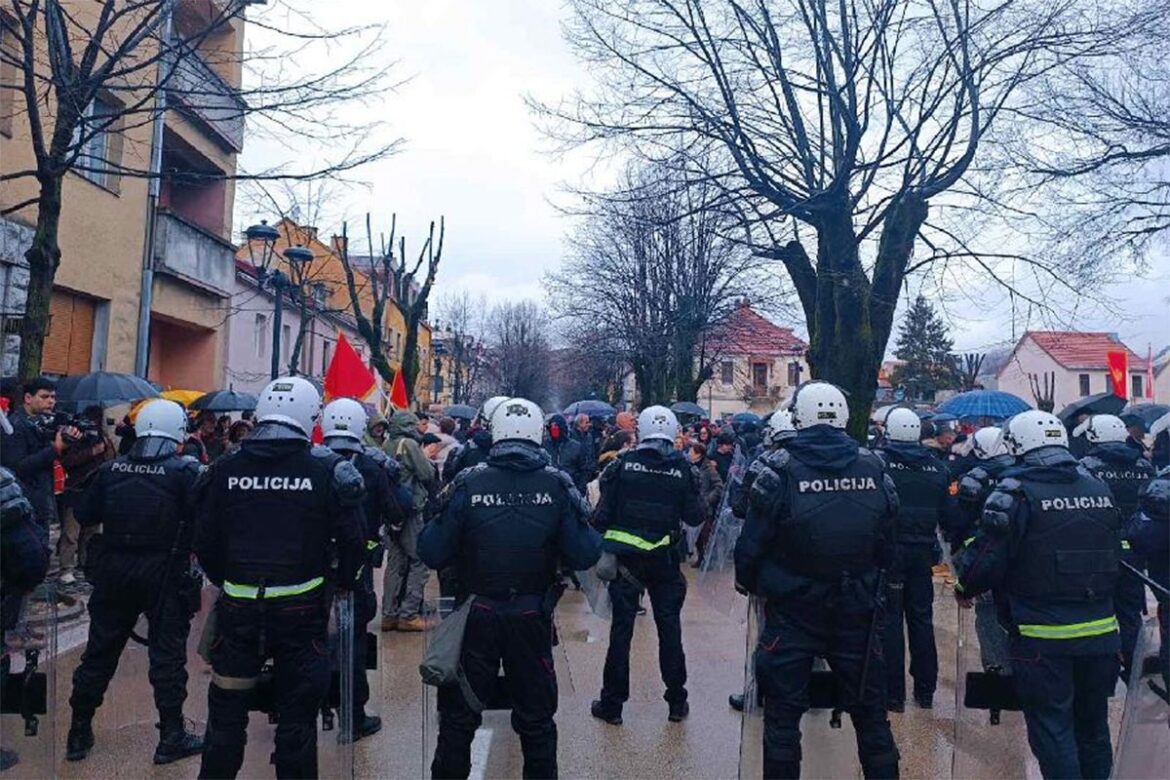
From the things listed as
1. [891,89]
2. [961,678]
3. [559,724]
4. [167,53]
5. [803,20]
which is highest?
[803,20]

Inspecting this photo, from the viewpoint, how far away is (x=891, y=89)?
1069 centimetres

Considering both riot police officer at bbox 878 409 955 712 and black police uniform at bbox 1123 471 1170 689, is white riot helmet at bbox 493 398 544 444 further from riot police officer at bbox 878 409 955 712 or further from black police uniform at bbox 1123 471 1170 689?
black police uniform at bbox 1123 471 1170 689

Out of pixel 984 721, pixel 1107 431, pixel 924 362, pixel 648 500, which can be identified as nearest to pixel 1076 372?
pixel 924 362

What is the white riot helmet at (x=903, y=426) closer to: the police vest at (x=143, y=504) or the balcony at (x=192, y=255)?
the police vest at (x=143, y=504)

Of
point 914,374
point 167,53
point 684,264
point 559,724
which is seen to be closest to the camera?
point 559,724

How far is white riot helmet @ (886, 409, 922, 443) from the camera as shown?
6.19 m

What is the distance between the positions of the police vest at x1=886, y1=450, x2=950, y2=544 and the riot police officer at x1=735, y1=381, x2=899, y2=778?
1906 millimetres

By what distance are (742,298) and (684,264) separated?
2094 mm

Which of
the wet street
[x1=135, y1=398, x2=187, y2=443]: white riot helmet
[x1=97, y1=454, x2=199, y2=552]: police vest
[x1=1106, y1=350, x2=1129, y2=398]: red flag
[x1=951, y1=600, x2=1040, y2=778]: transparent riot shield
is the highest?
[x1=1106, y1=350, x2=1129, y2=398]: red flag

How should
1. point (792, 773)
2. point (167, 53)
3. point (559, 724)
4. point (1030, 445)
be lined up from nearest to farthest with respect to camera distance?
point (792, 773) < point (1030, 445) < point (559, 724) < point (167, 53)

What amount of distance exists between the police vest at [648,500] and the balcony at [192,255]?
40.5ft

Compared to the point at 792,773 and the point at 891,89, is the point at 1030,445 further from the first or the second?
the point at 891,89

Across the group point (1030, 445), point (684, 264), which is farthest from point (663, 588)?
point (684, 264)

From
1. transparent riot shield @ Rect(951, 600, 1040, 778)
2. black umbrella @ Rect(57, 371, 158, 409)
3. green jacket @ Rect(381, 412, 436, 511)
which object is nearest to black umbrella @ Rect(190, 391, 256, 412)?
black umbrella @ Rect(57, 371, 158, 409)
